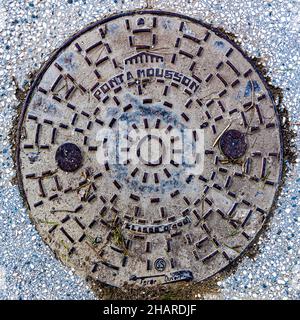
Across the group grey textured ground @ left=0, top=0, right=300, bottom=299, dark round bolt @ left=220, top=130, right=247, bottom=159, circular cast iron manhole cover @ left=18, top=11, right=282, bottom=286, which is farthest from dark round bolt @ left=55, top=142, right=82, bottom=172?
dark round bolt @ left=220, top=130, right=247, bottom=159

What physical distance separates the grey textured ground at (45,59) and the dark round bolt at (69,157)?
1.17ft

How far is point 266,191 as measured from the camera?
8.43 feet

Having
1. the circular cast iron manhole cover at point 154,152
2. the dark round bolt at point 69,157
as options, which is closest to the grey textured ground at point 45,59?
the circular cast iron manhole cover at point 154,152

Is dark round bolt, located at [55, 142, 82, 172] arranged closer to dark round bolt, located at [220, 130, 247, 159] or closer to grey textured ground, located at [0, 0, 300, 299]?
grey textured ground, located at [0, 0, 300, 299]

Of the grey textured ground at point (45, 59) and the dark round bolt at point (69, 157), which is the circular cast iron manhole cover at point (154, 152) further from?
the grey textured ground at point (45, 59)

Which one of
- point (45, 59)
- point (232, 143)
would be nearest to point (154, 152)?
point (232, 143)

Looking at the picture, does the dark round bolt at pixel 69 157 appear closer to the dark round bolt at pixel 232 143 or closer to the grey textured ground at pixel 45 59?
the grey textured ground at pixel 45 59

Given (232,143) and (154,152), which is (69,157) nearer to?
(154,152)

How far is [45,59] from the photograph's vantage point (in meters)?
2.62

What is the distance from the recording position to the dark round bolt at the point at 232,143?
2.54 metres

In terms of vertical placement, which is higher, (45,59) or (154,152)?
(45,59)

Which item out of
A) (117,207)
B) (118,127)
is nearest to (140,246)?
(117,207)

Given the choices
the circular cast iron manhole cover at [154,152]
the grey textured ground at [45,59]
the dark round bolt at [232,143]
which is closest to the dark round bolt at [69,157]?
the circular cast iron manhole cover at [154,152]

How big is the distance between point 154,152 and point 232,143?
0.49m
